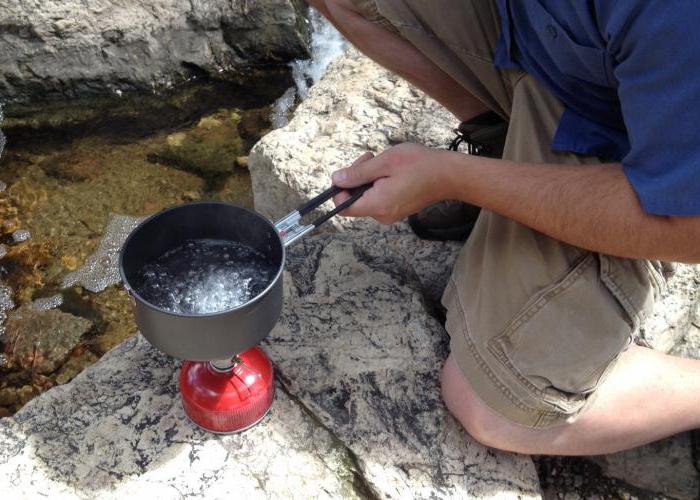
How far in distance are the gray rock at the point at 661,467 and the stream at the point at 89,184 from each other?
68.2 inches

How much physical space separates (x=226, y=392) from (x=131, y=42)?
2.63 m

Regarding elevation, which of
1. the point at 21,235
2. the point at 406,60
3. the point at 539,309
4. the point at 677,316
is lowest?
the point at 21,235

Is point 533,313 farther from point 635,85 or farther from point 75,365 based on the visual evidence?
point 75,365

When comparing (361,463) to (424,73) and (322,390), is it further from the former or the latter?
(424,73)

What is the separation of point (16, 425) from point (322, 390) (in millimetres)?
775

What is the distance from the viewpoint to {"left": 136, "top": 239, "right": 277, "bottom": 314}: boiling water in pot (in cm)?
162

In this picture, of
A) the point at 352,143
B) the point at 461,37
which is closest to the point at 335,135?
the point at 352,143

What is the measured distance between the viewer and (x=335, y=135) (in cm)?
280

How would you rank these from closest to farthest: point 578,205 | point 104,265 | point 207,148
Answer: point 578,205 → point 104,265 → point 207,148

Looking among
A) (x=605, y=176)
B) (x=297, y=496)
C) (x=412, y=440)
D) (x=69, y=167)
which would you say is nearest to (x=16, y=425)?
(x=297, y=496)

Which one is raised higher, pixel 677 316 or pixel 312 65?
pixel 677 316

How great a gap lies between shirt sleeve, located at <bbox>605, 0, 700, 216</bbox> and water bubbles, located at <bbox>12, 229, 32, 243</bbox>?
250 centimetres

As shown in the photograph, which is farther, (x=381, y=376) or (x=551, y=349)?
(x=381, y=376)

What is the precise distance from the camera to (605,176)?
5.20ft
